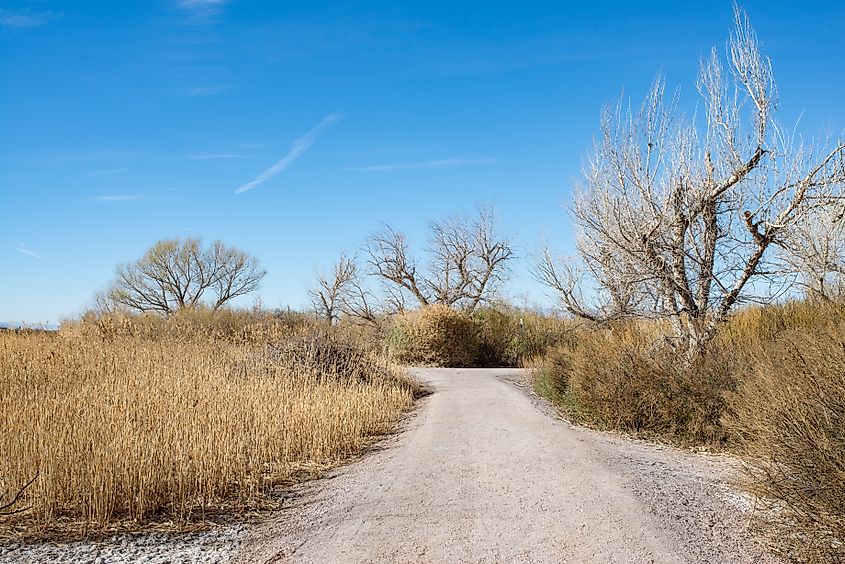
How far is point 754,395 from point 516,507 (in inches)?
94.8

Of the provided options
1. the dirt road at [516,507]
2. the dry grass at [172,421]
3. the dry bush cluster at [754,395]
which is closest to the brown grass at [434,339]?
the dry grass at [172,421]

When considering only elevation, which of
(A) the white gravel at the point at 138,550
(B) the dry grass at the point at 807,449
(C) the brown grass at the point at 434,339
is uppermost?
(C) the brown grass at the point at 434,339

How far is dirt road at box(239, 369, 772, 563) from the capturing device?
541 centimetres

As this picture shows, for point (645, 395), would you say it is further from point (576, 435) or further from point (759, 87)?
point (759, 87)

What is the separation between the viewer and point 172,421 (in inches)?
337

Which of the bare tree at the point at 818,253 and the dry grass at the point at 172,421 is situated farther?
the bare tree at the point at 818,253

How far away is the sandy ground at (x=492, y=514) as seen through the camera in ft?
17.7

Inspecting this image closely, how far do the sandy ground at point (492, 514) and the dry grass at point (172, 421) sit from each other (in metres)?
0.58

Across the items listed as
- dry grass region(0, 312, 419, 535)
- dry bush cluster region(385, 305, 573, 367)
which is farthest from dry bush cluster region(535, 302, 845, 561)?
dry bush cluster region(385, 305, 573, 367)

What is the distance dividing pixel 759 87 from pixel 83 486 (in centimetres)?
1134

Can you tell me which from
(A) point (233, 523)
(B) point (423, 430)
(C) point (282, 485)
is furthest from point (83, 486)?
(B) point (423, 430)

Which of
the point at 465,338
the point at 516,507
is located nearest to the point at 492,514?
the point at 516,507

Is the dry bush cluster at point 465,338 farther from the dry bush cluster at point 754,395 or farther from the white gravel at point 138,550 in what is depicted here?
the white gravel at point 138,550

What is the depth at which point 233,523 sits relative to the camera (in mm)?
6238
